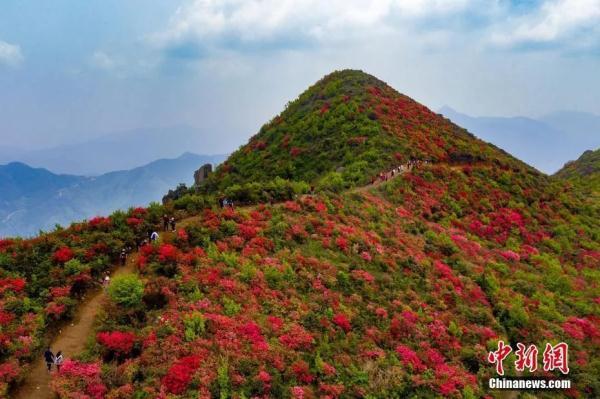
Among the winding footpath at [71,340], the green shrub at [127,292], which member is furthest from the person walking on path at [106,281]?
the green shrub at [127,292]

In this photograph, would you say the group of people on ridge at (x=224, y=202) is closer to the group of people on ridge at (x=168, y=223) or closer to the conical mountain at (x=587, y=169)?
→ the group of people on ridge at (x=168, y=223)

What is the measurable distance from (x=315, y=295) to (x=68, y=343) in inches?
471

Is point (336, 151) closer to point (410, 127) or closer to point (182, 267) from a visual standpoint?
point (410, 127)

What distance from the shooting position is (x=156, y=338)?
17297 millimetres

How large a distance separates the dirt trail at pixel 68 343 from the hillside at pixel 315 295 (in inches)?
22.3

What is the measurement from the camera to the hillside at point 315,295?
54.9ft

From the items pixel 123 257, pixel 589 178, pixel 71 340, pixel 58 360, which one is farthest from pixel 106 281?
pixel 589 178

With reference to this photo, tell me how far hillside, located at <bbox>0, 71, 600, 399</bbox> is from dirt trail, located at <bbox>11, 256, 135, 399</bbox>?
0.57 meters

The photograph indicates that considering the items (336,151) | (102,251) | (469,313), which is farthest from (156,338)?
(336,151)

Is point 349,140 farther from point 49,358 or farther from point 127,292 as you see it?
point 49,358

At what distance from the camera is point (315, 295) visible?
74.2 feet

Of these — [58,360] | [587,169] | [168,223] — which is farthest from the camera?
[587,169]

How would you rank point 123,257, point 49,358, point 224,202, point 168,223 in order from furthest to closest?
Result: point 224,202 < point 168,223 < point 123,257 < point 49,358

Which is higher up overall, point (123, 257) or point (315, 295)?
point (123, 257)
